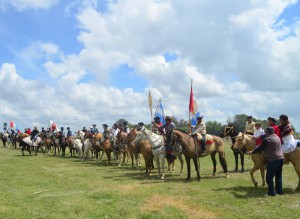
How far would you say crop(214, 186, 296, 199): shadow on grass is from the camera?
12.1 m

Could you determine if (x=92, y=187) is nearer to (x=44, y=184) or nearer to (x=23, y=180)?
(x=44, y=184)

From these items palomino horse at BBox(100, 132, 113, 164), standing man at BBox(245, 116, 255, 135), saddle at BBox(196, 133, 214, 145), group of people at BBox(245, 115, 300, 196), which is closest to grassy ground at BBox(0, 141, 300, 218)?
group of people at BBox(245, 115, 300, 196)

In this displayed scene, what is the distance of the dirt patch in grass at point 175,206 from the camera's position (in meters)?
9.98

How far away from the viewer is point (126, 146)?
75.7 feet

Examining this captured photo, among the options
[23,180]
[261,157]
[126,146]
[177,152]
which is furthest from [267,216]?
[126,146]

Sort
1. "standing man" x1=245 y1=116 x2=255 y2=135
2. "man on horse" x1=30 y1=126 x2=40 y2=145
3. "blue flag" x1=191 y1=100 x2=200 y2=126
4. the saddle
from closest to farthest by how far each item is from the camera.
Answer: the saddle, "standing man" x1=245 y1=116 x2=255 y2=135, "blue flag" x1=191 y1=100 x2=200 y2=126, "man on horse" x1=30 y1=126 x2=40 y2=145

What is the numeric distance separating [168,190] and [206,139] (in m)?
4.30

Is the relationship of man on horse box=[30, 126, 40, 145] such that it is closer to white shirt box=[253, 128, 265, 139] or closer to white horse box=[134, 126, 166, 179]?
white horse box=[134, 126, 166, 179]

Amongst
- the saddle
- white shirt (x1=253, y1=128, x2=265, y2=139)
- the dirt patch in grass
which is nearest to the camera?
the dirt patch in grass

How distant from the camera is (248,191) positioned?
12922 mm

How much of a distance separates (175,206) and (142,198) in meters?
1.60

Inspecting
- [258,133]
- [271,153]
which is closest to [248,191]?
[271,153]

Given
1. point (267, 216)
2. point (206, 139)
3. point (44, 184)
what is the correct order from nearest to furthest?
point (267, 216) < point (44, 184) < point (206, 139)

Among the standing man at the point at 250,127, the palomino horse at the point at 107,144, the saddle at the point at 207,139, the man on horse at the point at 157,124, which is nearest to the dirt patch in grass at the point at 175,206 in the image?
the saddle at the point at 207,139
